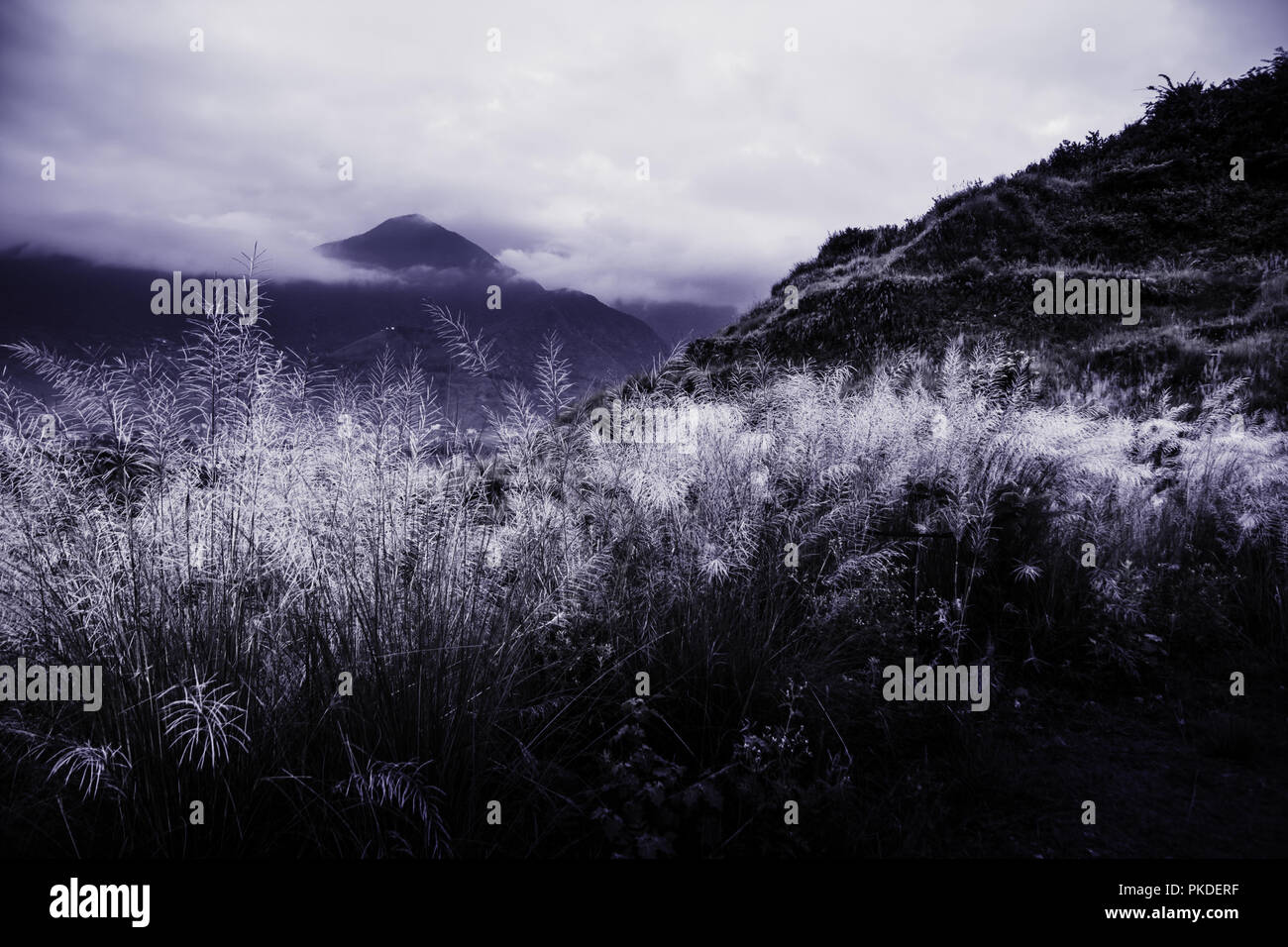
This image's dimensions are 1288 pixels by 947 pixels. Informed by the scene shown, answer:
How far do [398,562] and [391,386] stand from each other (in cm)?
87

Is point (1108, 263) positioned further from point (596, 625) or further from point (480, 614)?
point (480, 614)

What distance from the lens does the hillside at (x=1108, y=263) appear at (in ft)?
39.9

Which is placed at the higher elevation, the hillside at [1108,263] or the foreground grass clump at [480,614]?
the hillside at [1108,263]

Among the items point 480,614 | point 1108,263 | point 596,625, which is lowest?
point 596,625

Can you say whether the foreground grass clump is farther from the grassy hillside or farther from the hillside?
the hillside

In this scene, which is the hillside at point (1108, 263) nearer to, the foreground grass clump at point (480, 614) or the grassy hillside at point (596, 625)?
the grassy hillside at point (596, 625)

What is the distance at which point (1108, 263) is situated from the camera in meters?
19.2

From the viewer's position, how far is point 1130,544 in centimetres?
478

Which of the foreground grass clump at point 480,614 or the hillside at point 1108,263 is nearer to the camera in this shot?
the foreground grass clump at point 480,614

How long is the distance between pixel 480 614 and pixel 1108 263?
2251cm

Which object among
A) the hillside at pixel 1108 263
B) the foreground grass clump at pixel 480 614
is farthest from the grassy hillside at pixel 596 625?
the hillside at pixel 1108 263

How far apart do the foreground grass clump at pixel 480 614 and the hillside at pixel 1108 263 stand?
6607 millimetres

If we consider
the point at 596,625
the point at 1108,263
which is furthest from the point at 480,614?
the point at 1108,263

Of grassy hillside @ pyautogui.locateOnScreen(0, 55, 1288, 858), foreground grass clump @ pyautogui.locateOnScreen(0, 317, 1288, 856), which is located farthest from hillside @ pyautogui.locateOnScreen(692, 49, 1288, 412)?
foreground grass clump @ pyautogui.locateOnScreen(0, 317, 1288, 856)
